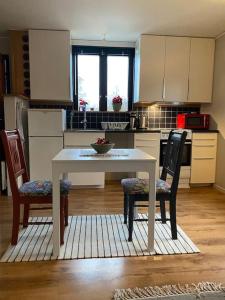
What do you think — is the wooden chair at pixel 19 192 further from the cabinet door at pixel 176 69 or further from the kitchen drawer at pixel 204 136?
the cabinet door at pixel 176 69

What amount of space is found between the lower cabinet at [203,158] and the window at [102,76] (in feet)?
4.42

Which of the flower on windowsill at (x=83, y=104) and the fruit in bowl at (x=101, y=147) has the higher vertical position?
the flower on windowsill at (x=83, y=104)

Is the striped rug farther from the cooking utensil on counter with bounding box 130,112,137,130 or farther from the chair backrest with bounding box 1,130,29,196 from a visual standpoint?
the cooking utensil on counter with bounding box 130,112,137,130

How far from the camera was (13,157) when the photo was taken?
211cm

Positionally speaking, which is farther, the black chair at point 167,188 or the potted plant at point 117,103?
the potted plant at point 117,103

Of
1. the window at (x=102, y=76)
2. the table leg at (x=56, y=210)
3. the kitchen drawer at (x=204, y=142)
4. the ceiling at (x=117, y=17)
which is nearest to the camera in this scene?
the table leg at (x=56, y=210)

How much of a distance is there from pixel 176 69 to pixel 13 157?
2953mm

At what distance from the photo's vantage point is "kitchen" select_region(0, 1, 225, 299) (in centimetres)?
362

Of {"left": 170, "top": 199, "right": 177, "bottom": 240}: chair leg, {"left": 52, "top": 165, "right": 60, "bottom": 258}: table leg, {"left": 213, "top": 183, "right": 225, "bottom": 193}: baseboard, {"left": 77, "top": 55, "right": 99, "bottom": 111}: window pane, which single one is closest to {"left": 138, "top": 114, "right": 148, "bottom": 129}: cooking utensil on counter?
{"left": 77, "top": 55, "right": 99, "bottom": 111}: window pane

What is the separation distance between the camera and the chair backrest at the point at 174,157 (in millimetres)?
2092

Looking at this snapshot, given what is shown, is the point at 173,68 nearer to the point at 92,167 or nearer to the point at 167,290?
the point at 92,167

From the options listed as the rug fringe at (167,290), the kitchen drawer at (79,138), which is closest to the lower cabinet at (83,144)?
the kitchen drawer at (79,138)

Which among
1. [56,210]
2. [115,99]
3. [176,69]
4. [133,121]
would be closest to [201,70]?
[176,69]

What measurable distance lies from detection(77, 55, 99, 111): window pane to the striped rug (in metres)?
2.43
